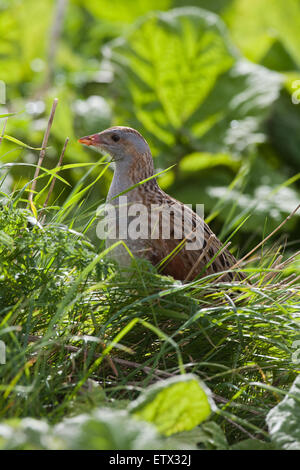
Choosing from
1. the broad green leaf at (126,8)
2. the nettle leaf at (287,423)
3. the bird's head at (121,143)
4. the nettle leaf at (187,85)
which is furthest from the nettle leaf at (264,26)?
the nettle leaf at (287,423)

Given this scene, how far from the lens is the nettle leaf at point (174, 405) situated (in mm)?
1417

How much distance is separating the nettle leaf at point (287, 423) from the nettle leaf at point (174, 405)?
182 mm

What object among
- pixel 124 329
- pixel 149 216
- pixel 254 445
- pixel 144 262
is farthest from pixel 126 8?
pixel 254 445

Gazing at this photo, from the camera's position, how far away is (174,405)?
146cm

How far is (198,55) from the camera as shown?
4824 mm

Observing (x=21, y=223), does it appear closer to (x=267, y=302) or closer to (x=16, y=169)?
(x=267, y=302)

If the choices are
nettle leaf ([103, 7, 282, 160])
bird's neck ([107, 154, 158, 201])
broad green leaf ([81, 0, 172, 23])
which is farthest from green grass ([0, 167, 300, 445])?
broad green leaf ([81, 0, 172, 23])

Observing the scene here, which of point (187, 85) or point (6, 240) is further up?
point (6, 240)

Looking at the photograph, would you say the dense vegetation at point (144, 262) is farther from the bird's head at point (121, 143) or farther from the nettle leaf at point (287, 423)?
the bird's head at point (121, 143)

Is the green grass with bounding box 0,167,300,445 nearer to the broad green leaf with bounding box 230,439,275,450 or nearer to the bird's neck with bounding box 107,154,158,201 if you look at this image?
the broad green leaf with bounding box 230,439,275,450

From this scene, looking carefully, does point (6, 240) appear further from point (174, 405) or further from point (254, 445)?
point (254, 445)

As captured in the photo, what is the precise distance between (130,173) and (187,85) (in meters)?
2.61

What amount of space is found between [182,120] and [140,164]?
2.54 m

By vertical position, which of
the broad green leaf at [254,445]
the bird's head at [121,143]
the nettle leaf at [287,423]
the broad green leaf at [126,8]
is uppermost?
the broad green leaf at [126,8]
